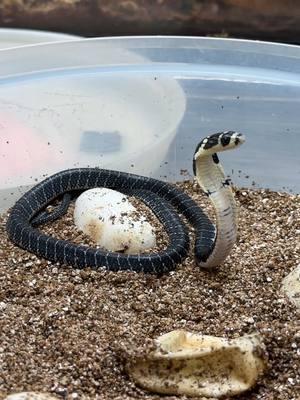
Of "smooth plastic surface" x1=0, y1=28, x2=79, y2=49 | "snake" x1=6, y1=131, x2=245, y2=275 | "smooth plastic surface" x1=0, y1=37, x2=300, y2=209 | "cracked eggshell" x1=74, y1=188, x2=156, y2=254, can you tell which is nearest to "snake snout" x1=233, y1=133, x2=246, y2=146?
"snake" x1=6, y1=131, x2=245, y2=275

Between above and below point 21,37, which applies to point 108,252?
below

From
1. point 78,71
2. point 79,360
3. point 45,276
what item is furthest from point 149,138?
point 79,360

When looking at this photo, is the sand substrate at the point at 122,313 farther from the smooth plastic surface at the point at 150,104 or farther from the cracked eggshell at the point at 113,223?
the smooth plastic surface at the point at 150,104

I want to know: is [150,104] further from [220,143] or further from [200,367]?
[200,367]

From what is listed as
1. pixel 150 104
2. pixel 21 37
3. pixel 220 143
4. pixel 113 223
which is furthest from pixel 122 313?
pixel 21 37

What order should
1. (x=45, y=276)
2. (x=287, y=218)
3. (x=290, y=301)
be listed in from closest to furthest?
(x=290, y=301)
(x=45, y=276)
(x=287, y=218)

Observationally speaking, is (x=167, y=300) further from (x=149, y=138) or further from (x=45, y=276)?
(x=149, y=138)

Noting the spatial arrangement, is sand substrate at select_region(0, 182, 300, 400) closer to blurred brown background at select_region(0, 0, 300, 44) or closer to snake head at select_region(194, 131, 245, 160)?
snake head at select_region(194, 131, 245, 160)
